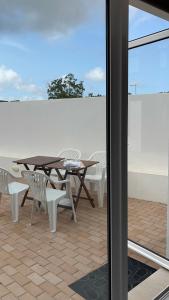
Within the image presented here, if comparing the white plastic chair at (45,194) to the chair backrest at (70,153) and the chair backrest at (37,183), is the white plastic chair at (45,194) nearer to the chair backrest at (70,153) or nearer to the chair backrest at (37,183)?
the chair backrest at (37,183)

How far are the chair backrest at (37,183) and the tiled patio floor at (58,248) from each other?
1.05 ft

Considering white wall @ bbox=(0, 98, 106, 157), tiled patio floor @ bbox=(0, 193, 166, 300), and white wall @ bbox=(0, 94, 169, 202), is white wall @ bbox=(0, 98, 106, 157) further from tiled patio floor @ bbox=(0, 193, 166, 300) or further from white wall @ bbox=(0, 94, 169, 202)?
tiled patio floor @ bbox=(0, 193, 166, 300)

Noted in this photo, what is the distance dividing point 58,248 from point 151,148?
1.64 m

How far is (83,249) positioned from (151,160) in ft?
4.85

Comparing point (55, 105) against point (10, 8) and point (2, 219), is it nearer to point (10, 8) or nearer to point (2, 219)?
point (2, 219)

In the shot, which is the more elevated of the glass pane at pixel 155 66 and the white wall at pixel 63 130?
the glass pane at pixel 155 66

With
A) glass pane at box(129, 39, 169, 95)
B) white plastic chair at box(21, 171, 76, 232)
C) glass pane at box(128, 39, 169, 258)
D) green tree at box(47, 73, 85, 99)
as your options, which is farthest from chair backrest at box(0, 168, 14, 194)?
glass pane at box(129, 39, 169, 95)

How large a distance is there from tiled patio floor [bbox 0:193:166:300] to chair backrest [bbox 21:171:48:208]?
12.6 inches

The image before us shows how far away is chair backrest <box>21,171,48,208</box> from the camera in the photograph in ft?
8.84

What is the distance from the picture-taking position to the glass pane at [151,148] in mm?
2168

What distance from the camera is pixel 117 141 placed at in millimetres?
1028

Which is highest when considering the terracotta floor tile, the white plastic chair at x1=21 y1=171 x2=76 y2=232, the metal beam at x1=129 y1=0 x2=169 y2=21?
the metal beam at x1=129 y1=0 x2=169 y2=21

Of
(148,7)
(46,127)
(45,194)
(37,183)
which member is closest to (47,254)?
(45,194)

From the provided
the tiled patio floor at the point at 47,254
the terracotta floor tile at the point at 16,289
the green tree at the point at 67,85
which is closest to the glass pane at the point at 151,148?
the tiled patio floor at the point at 47,254
